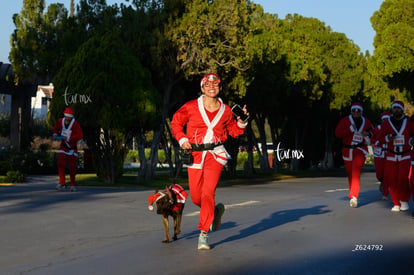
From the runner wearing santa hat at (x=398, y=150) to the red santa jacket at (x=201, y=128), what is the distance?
534 cm

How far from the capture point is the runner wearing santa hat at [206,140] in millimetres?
9273

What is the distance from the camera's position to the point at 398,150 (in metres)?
14.1

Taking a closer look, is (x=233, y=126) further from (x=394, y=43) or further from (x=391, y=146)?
(x=394, y=43)

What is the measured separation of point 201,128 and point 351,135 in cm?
636

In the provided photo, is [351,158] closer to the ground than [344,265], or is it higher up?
higher up

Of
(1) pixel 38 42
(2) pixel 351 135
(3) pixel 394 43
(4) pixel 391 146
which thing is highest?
(3) pixel 394 43

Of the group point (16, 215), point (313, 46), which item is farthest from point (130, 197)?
point (313, 46)

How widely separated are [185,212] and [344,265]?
6765 millimetres

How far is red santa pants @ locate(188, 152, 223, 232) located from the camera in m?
9.20

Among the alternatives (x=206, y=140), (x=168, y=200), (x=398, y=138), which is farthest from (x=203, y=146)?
(x=398, y=138)

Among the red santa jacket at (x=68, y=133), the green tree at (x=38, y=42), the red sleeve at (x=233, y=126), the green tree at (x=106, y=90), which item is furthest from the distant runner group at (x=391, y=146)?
the green tree at (x=38, y=42)

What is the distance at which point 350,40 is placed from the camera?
164ft

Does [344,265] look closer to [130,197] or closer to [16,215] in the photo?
[16,215]

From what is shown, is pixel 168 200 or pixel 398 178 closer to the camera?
pixel 168 200
